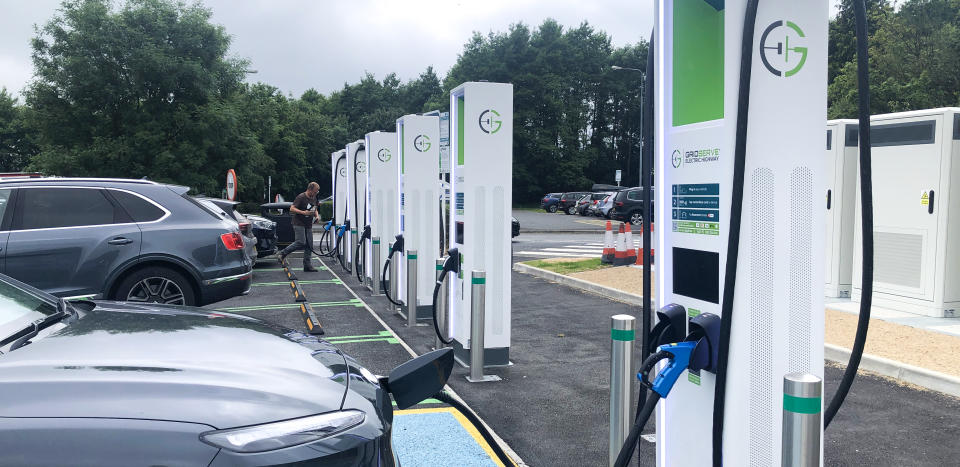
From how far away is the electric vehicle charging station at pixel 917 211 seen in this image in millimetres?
8562

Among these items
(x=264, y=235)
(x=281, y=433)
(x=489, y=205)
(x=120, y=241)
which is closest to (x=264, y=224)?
(x=264, y=235)

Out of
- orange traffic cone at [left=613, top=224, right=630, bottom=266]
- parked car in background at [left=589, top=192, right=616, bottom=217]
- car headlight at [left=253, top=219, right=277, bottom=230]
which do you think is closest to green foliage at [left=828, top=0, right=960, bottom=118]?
parked car in background at [left=589, top=192, right=616, bottom=217]

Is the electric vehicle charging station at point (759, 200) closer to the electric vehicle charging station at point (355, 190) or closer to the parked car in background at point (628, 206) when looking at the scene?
the electric vehicle charging station at point (355, 190)

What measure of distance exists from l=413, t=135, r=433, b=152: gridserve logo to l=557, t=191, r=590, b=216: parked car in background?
127ft

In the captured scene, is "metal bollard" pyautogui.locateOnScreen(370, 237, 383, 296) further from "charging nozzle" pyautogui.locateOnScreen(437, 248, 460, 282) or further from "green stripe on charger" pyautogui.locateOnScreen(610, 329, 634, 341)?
"green stripe on charger" pyautogui.locateOnScreen(610, 329, 634, 341)

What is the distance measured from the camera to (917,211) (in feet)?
29.2

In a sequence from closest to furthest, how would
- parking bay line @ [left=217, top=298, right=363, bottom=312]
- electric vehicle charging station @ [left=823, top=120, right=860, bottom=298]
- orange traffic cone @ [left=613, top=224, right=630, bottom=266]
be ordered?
electric vehicle charging station @ [left=823, top=120, right=860, bottom=298]
parking bay line @ [left=217, top=298, right=363, bottom=312]
orange traffic cone @ [left=613, top=224, right=630, bottom=266]

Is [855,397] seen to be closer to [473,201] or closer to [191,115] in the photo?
[473,201]

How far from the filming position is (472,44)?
66.2 metres

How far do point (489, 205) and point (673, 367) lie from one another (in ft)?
14.7

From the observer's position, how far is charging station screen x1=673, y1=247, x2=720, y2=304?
8.60ft

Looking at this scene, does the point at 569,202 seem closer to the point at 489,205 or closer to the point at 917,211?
the point at 917,211

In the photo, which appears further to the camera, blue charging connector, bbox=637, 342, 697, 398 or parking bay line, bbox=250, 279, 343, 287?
parking bay line, bbox=250, 279, 343, 287

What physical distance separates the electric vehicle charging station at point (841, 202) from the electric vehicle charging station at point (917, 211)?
0.45 meters
